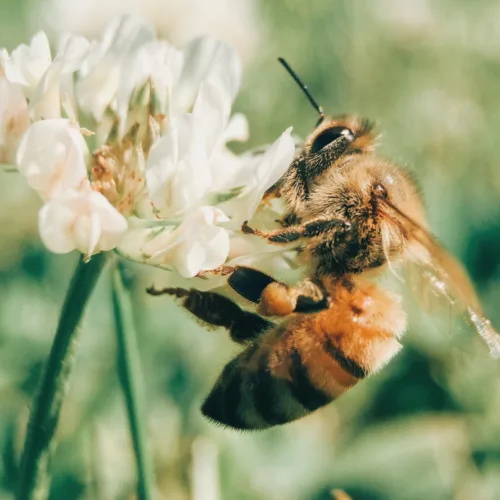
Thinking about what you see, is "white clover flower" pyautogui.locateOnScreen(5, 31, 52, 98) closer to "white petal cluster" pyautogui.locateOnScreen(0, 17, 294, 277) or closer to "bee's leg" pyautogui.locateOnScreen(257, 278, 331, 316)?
"white petal cluster" pyautogui.locateOnScreen(0, 17, 294, 277)

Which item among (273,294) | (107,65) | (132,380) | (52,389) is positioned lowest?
(132,380)

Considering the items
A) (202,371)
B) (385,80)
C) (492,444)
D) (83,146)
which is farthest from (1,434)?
(385,80)

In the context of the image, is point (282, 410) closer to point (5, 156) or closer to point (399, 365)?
point (5, 156)

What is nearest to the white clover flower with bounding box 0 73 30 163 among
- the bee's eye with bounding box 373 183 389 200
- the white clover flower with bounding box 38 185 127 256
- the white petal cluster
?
the white petal cluster

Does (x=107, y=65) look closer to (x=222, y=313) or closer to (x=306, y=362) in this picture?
(x=222, y=313)

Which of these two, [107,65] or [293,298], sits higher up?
[107,65]

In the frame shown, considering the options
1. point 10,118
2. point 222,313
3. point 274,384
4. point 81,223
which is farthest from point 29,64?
point 274,384

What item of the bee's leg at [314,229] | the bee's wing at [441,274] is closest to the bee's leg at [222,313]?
the bee's leg at [314,229]
